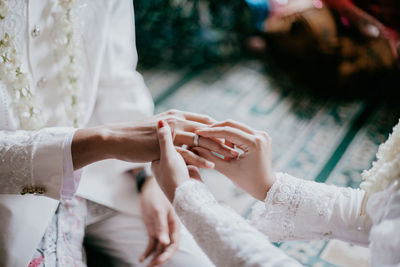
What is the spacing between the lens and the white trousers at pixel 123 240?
1035 mm

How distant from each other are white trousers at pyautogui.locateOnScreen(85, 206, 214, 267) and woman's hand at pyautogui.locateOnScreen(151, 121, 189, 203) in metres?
0.26

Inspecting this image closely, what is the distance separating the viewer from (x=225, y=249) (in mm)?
694

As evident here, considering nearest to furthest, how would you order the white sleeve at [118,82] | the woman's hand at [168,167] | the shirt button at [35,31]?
the woman's hand at [168,167]
the shirt button at [35,31]
the white sleeve at [118,82]

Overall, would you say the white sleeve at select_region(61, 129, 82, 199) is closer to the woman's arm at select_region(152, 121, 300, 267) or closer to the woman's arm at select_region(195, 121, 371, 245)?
the woman's arm at select_region(152, 121, 300, 267)

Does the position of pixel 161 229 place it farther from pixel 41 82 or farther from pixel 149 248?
pixel 41 82

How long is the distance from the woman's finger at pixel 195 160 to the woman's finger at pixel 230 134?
66 mm

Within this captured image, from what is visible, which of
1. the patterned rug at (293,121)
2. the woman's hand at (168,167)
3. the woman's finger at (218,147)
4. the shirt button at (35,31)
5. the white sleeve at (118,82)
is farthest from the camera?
the patterned rug at (293,121)

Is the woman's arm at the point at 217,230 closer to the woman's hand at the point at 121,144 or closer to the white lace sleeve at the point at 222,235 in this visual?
the white lace sleeve at the point at 222,235

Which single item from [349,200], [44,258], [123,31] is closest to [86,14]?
[123,31]

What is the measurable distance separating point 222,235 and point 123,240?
0.48 metres

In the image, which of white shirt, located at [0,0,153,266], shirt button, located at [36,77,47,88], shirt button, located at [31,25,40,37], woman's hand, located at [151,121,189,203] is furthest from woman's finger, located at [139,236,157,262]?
shirt button, located at [31,25,40,37]

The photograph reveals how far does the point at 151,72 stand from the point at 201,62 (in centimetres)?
33

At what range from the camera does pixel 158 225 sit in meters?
1.04

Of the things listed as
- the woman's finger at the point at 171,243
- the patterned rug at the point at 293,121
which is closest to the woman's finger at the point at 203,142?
the woman's finger at the point at 171,243
